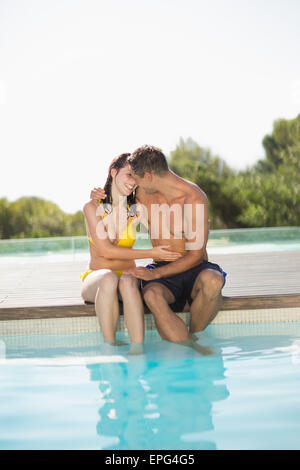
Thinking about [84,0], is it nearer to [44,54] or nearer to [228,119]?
[44,54]

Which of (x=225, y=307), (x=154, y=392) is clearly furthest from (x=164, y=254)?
(x=154, y=392)

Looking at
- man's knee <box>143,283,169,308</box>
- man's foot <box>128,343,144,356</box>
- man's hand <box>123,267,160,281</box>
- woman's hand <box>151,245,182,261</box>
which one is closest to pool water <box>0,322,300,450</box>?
man's foot <box>128,343,144,356</box>

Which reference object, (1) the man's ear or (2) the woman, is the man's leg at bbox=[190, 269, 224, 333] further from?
(1) the man's ear

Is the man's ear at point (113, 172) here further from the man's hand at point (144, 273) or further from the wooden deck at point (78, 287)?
the wooden deck at point (78, 287)

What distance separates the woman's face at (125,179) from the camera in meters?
3.44

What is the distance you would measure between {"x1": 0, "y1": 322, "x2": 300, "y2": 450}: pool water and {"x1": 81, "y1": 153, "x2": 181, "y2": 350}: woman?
21 centimetres

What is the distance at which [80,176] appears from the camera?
1034 inches

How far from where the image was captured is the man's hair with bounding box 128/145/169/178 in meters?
3.24

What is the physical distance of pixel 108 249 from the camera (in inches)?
137

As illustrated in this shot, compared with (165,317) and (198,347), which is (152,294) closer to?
(165,317)

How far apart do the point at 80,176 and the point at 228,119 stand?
7524mm

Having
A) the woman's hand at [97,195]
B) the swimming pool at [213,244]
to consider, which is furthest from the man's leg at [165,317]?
the swimming pool at [213,244]
